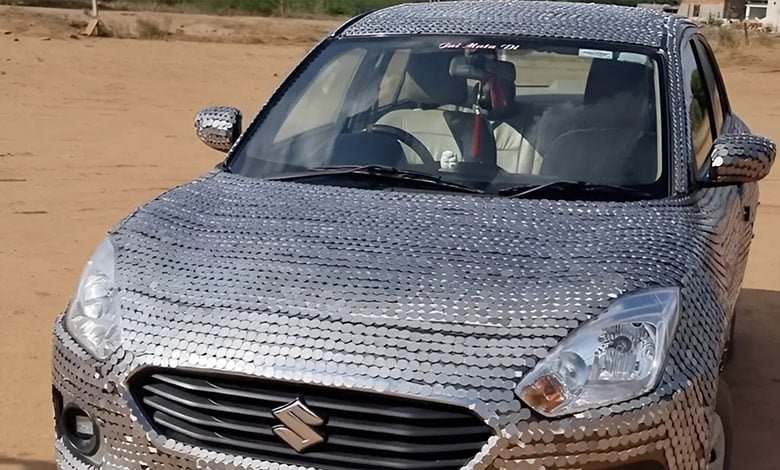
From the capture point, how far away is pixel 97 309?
10.2ft

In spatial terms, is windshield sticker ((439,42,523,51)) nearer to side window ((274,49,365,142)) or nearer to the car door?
side window ((274,49,365,142))

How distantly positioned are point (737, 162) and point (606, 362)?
1352 millimetres

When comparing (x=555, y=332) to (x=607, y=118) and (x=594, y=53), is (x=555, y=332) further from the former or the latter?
(x=594, y=53)

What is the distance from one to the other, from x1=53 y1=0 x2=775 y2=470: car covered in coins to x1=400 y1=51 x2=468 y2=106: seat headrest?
0.7 inches

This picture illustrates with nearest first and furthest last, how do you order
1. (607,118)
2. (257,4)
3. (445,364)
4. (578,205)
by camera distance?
(445,364)
(578,205)
(607,118)
(257,4)

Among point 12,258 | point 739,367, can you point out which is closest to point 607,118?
point 739,367

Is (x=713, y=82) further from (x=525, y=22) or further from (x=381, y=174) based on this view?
(x=381, y=174)

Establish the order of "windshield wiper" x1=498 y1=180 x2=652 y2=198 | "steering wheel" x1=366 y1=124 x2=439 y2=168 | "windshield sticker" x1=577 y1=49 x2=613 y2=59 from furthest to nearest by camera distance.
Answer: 1. "windshield sticker" x1=577 y1=49 x2=613 y2=59
2. "steering wheel" x1=366 y1=124 x2=439 y2=168
3. "windshield wiper" x1=498 y1=180 x2=652 y2=198

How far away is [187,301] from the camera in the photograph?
9.77ft

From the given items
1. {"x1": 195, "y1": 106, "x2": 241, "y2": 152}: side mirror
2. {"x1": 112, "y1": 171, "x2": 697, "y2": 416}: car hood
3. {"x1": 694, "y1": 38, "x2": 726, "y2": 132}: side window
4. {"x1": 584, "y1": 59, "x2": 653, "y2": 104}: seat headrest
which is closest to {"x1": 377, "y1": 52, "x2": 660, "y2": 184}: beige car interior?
{"x1": 584, "y1": 59, "x2": 653, "y2": 104}: seat headrest

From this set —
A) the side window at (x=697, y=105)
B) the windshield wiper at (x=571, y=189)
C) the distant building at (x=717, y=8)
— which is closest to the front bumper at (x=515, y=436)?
the windshield wiper at (x=571, y=189)

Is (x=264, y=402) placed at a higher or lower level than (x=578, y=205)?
lower

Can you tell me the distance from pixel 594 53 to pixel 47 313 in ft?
11.2

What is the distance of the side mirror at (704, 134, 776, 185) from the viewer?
12.5 ft
